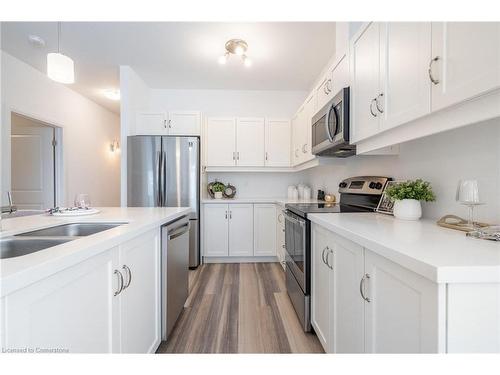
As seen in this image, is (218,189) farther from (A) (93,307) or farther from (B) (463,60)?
(B) (463,60)

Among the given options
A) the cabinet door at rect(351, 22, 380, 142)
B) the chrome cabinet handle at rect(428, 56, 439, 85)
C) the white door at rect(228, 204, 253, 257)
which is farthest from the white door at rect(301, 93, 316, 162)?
the chrome cabinet handle at rect(428, 56, 439, 85)

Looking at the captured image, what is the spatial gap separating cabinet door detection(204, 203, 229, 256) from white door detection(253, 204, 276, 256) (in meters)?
0.43

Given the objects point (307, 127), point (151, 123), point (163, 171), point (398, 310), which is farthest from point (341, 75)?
point (151, 123)

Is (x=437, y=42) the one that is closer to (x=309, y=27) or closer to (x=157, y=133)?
(x=309, y=27)

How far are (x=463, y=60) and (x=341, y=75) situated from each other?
3.50ft

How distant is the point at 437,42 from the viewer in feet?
2.92

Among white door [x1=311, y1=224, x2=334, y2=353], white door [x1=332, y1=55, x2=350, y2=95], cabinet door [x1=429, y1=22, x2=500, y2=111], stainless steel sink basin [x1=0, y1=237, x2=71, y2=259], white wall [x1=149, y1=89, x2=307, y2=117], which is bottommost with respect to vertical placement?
white door [x1=311, y1=224, x2=334, y2=353]

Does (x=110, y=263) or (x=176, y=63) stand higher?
(x=176, y=63)

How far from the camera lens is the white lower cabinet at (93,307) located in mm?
601

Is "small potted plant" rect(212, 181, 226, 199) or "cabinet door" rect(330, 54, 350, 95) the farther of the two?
"small potted plant" rect(212, 181, 226, 199)

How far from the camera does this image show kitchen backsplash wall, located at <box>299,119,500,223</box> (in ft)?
3.36

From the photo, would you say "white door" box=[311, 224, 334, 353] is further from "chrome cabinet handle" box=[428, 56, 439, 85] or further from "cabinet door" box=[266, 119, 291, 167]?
"cabinet door" box=[266, 119, 291, 167]
